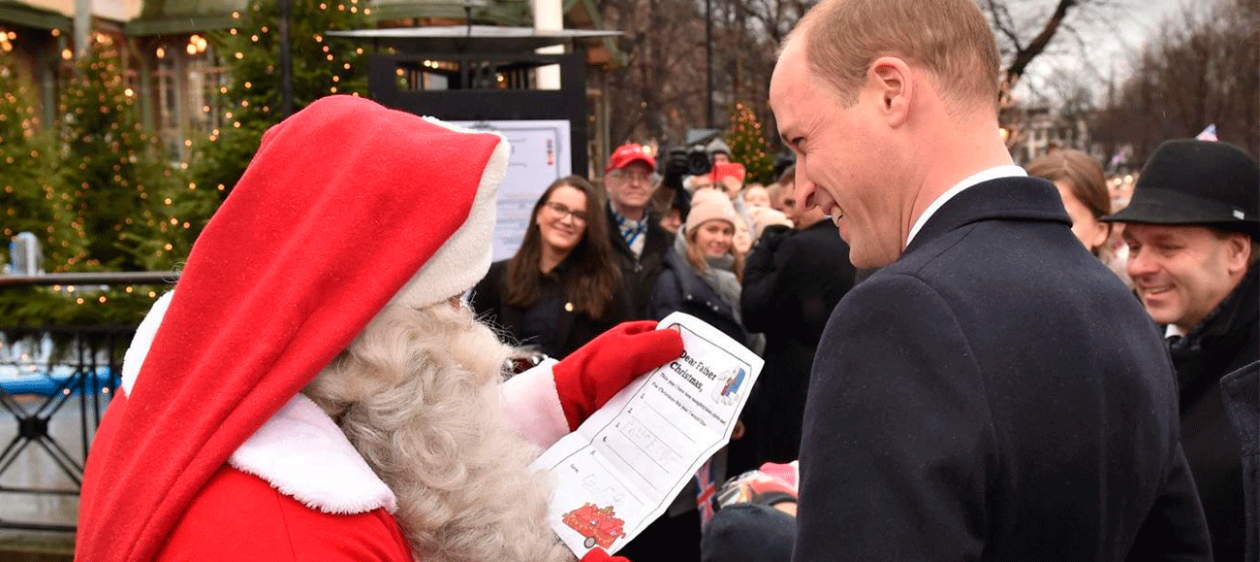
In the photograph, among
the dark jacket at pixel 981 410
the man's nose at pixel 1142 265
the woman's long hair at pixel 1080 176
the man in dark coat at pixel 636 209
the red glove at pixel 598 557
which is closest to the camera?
the dark jacket at pixel 981 410

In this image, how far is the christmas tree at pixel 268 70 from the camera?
386 inches

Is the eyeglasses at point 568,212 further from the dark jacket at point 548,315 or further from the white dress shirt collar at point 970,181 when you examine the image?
the white dress shirt collar at point 970,181

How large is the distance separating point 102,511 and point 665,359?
103 cm

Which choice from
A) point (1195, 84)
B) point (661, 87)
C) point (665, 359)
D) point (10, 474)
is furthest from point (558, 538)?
point (1195, 84)

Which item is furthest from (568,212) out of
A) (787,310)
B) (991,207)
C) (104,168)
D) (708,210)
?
(104,168)

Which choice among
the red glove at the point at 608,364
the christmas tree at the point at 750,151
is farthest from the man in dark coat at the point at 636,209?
the christmas tree at the point at 750,151

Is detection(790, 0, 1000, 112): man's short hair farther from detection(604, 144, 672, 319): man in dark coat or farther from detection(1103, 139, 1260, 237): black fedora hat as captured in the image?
detection(604, 144, 672, 319): man in dark coat

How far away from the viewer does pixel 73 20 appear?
23219 mm

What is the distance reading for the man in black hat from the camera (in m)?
2.81

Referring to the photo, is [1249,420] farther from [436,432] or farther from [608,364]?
[436,432]

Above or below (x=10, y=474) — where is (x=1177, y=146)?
above

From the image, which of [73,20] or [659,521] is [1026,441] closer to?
[659,521]

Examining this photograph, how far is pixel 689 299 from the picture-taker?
5.41 metres

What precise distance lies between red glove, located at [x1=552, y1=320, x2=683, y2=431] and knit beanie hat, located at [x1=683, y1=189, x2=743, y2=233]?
348cm
